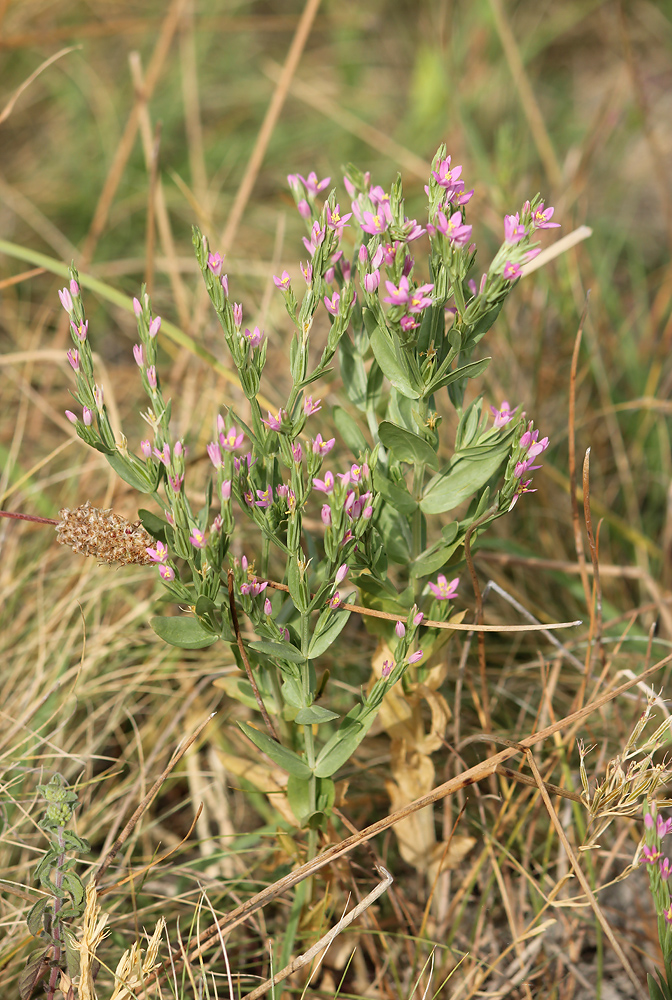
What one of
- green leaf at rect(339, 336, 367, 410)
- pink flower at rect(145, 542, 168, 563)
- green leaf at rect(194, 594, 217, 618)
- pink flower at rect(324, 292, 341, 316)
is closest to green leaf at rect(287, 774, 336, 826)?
green leaf at rect(194, 594, 217, 618)

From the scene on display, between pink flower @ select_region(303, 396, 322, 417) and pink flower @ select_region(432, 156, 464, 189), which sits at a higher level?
pink flower @ select_region(432, 156, 464, 189)

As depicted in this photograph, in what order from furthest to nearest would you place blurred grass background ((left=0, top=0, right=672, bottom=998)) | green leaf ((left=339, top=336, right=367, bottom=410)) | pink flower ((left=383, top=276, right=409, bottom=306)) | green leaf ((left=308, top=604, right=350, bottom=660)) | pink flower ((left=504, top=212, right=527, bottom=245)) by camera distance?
blurred grass background ((left=0, top=0, right=672, bottom=998)) < green leaf ((left=339, top=336, right=367, bottom=410)) < green leaf ((left=308, top=604, right=350, bottom=660)) < pink flower ((left=504, top=212, right=527, bottom=245)) < pink flower ((left=383, top=276, right=409, bottom=306))

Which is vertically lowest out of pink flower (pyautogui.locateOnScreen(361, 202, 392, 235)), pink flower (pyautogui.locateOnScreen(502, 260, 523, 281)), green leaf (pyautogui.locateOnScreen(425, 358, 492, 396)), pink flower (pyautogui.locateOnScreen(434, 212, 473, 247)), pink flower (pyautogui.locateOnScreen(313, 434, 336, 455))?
pink flower (pyautogui.locateOnScreen(313, 434, 336, 455))

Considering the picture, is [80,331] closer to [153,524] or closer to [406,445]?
[153,524]

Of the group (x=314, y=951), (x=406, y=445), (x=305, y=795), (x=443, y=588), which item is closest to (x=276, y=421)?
(x=406, y=445)

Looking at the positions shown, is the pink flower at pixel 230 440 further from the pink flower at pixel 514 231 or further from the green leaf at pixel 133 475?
the pink flower at pixel 514 231

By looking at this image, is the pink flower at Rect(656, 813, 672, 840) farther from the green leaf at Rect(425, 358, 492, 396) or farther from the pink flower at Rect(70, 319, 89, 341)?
the pink flower at Rect(70, 319, 89, 341)

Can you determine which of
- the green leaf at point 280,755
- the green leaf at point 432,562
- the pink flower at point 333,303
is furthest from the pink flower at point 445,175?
the green leaf at point 280,755
